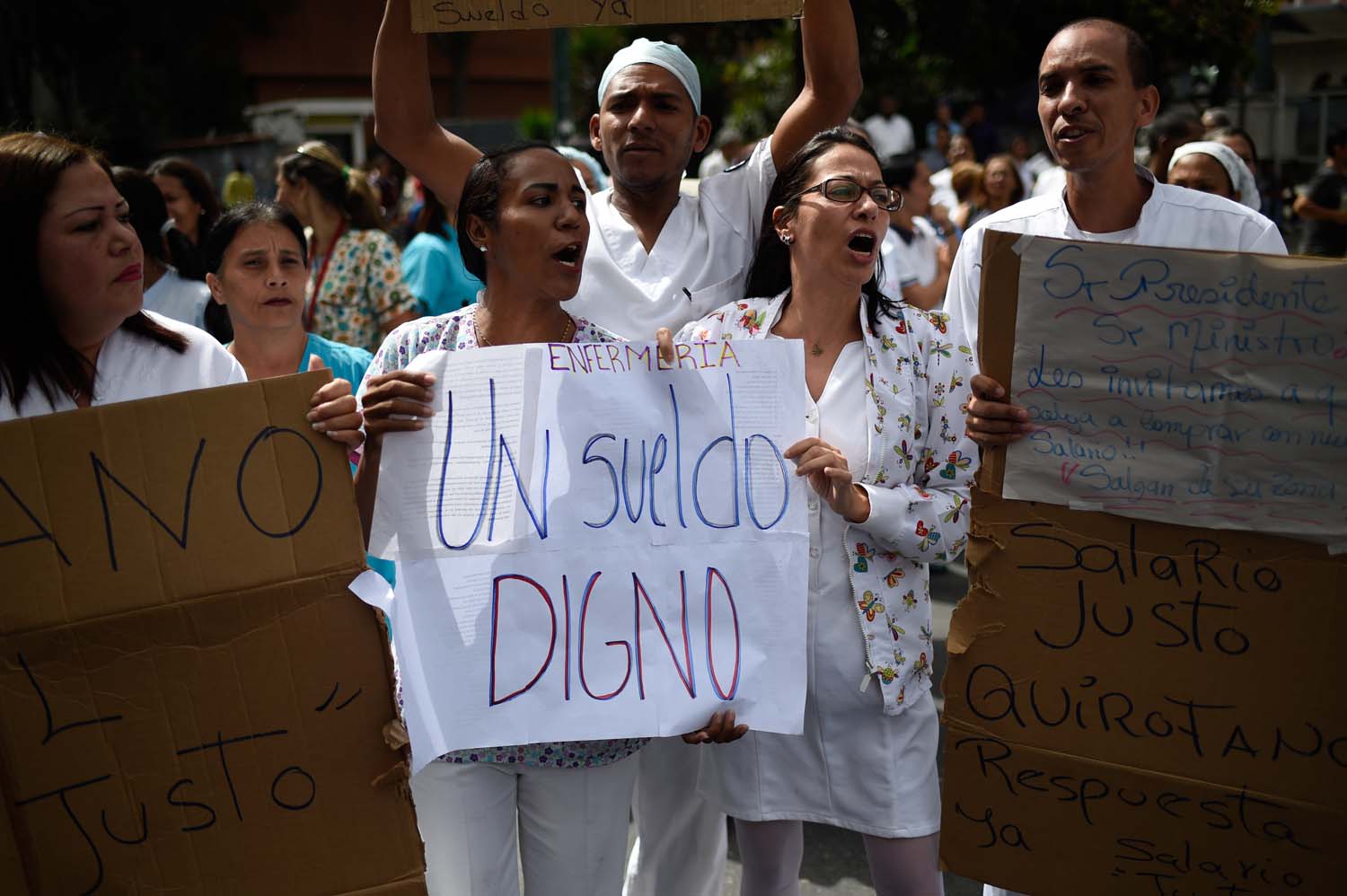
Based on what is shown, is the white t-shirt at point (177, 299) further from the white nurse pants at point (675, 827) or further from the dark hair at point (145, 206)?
the white nurse pants at point (675, 827)

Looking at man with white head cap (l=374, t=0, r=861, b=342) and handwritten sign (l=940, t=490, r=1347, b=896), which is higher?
man with white head cap (l=374, t=0, r=861, b=342)

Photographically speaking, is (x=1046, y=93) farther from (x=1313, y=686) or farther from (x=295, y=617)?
(x=295, y=617)

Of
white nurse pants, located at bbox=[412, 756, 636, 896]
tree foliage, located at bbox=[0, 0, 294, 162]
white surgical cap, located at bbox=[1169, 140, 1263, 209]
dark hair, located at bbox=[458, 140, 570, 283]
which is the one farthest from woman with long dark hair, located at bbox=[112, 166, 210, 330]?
tree foliage, located at bbox=[0, 0, 294, 162]

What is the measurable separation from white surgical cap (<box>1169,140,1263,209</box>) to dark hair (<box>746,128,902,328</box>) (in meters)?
2.24

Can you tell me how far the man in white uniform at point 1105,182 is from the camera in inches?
117

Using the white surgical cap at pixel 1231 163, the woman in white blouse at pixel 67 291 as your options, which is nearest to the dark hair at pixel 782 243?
the woman in white blouse at pixel 67 291

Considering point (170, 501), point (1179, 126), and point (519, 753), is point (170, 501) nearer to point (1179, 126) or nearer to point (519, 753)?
point (519, 753)

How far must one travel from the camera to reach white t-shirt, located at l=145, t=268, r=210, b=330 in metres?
4.49

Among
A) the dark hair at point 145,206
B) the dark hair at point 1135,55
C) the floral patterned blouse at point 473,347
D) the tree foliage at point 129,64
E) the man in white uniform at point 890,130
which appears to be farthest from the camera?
the tree foliage at point 129,64

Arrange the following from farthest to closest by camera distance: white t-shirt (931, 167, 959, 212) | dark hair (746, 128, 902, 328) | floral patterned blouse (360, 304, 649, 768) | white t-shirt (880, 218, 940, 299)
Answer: white t-shirt (931, 167, 959, 212) → white t-shirt (880, 218, 940, 299) → dark hair (746, 128, 902, 328) → floral patterned blouse (360, 304, 649, 768)

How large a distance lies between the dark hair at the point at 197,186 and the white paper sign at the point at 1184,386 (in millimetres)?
4538

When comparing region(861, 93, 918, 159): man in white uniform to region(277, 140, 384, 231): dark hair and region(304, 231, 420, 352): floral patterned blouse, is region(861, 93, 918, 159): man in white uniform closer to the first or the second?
region(277, 140, 384, 231): dark hair

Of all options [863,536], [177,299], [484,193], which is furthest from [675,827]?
[177,299]

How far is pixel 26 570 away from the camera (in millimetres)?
2004
